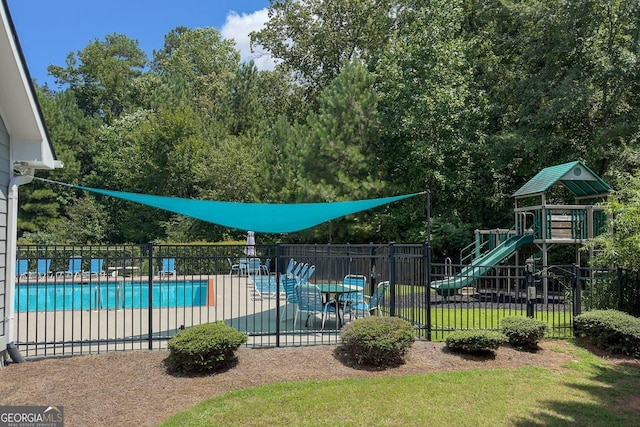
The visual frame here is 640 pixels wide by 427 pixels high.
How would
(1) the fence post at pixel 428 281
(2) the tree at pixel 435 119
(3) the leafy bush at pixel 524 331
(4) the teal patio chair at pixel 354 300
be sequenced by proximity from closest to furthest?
(3) the leafy bush at pixel 524 331, (1) the fence post at pixel 428 281, (4) the teal patio chair at pixel 354 300, (2) the tree at pixel 435 119

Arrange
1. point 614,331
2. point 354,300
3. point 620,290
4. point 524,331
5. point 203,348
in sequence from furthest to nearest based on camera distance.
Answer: point 354,300 → point 620,290 → point 614,331 → point 524,331 → point 203,348

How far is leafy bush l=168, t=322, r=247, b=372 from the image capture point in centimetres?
580

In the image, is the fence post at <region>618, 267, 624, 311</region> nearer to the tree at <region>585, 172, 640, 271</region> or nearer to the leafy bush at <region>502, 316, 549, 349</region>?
the tree at <region>585, 172, 640, 271</region>

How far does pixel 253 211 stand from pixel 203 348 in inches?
129

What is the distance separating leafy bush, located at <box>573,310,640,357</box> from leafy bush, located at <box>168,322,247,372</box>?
17.4 ft

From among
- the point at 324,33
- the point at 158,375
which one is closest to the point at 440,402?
the point at 158,375

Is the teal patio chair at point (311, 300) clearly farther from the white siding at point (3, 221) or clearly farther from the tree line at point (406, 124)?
the tree line at point (406, 124)

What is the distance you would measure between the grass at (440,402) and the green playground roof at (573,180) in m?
7.86

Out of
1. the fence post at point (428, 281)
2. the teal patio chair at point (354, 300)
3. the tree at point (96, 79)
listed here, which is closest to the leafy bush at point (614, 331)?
the fence post at point (428, 281)

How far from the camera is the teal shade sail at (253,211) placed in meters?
8.04

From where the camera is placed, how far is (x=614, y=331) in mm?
7215

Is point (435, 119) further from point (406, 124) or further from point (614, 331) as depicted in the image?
point (614, 331)

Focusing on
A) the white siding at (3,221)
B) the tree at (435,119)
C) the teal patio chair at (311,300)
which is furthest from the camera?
the tree at (435,119)

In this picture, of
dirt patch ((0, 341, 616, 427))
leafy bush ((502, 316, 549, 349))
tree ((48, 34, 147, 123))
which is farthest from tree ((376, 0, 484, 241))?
tree ((48, 34, 147, 123))
